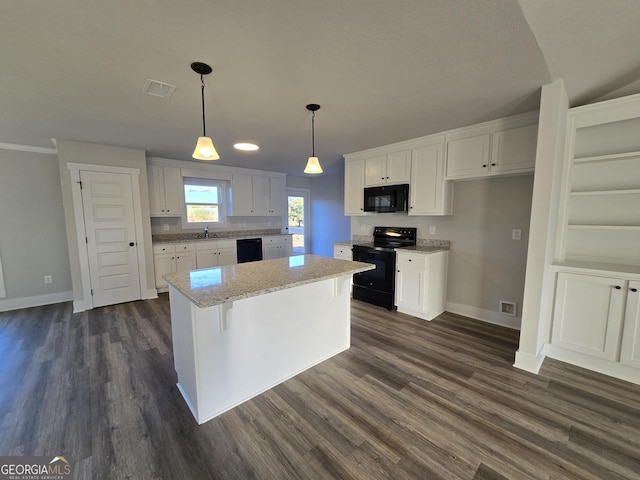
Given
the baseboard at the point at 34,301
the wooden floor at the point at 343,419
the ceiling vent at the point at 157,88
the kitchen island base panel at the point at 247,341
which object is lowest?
the wooden floor at the point at 343,419

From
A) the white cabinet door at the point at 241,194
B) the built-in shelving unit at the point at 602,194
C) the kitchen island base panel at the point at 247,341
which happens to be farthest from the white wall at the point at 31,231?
the built-in shelving unit at the point at 602,194

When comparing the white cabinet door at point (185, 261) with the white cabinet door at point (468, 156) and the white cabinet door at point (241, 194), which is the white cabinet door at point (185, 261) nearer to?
the white cabinet door at point (241, 194)

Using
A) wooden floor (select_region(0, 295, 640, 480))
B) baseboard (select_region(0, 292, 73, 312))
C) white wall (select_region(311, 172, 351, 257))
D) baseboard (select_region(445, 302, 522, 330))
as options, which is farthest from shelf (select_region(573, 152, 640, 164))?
baseboard (select_region(0, 292, 73, 312))

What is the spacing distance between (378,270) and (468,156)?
1.80 m

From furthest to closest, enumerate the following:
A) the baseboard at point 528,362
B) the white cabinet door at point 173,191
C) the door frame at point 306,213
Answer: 1. the door frame at point 306,213
2. the white cabinet door at point 173,191
3. the baseboard at point 528,362

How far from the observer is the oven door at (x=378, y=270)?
3625mm

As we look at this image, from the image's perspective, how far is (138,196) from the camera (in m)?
4.09

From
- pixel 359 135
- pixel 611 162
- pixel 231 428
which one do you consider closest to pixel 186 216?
pixel 359 135

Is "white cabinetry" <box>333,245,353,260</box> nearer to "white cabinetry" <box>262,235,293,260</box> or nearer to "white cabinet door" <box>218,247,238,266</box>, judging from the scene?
"white cabinetry" <box>262,235,293,260</box>

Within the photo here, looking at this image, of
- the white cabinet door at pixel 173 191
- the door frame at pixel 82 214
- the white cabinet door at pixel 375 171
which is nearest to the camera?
the door frame at pixel 82 214

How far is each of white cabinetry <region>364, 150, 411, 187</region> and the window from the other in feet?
10.2

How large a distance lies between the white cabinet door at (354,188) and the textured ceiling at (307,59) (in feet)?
4.25

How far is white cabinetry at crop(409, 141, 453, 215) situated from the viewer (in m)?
3.36

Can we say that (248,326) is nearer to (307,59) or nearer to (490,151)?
(307,59)
